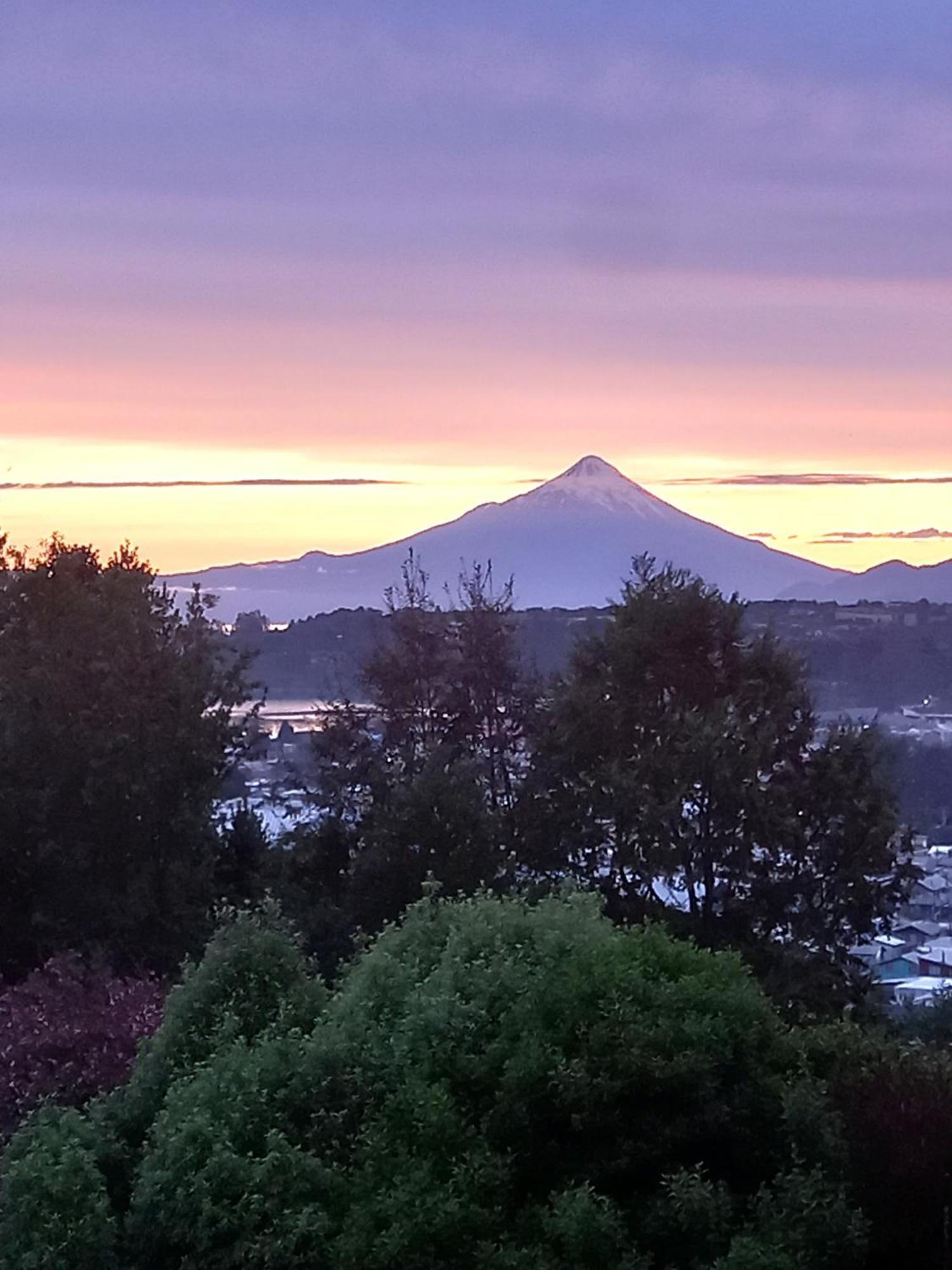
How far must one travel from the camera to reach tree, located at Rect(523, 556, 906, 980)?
765 inches

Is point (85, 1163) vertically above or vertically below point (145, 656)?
below

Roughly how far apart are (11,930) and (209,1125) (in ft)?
34.3

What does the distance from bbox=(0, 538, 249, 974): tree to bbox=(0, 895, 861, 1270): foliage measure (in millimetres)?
8607

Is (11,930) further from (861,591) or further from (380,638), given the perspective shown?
(861,591)

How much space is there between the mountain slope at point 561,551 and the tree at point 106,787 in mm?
23453

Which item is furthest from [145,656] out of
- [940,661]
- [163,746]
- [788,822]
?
[940,661]

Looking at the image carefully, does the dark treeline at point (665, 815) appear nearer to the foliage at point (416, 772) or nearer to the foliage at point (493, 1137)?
the foliage at point (416, 772)

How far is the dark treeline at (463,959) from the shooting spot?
9.14m

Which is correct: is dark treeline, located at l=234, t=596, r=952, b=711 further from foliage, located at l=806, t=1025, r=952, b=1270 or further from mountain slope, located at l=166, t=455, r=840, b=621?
foliage, located at l=806, t=1025, r=952, b=1270

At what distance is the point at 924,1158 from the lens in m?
8.95

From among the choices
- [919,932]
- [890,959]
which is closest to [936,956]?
[890,959]

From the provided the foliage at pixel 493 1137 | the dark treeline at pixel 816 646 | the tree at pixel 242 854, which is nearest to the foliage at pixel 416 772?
the tree at pixel 242 854

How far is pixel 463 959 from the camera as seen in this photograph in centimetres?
1032

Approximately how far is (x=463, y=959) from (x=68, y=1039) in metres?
4.12
